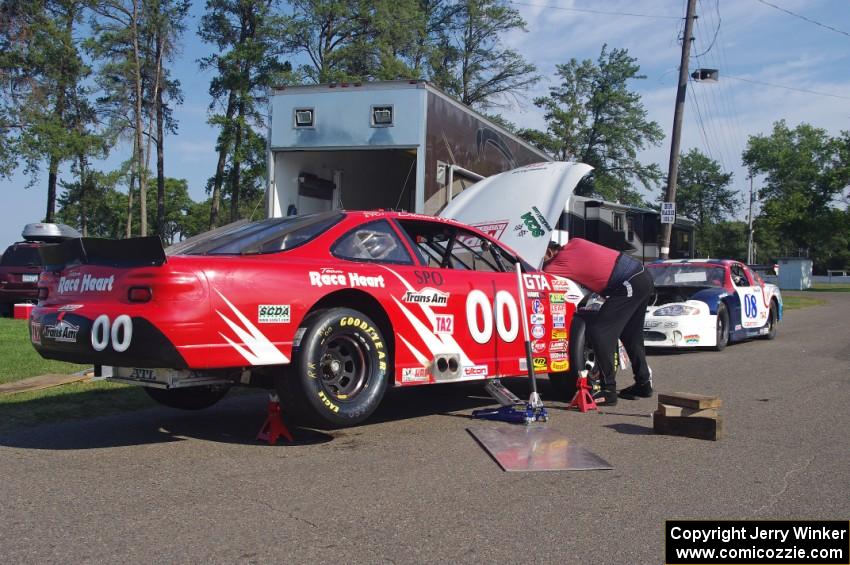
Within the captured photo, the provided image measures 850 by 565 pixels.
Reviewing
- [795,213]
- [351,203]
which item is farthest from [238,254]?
[795,213]

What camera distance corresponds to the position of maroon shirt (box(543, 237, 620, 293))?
709 centimetres

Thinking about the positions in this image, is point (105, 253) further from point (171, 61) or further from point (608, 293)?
point (171, 61)

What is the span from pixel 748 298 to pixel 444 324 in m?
8.99

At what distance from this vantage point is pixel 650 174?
176 feet

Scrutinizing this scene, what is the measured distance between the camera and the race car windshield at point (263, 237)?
5.07 meters

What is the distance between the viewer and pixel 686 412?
5660mm

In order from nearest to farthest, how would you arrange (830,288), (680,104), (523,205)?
(523,205) < (680,104) < (830,288)

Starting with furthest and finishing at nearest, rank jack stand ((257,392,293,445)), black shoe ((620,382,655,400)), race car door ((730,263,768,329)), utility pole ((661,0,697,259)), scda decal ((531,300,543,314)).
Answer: utility pole ((661,0,697,259)) < race car door ((730,263,768,329)) < black shoe ((620,382,655,400)) < scda decal ((531,300,543,314)) < jack stand ((257,392,293,445))

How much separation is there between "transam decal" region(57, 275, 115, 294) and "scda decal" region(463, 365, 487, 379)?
2.59 m

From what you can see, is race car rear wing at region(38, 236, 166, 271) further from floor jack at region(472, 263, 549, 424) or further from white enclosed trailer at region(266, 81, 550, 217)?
white enclosed trailer at region(266, 81, 550, 217)

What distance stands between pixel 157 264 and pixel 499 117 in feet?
138

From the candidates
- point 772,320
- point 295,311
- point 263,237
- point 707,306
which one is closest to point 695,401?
point 295,311

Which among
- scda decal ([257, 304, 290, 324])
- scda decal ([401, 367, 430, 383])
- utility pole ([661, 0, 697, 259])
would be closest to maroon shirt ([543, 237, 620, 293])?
scda decal ([401, 367, 430, 383])

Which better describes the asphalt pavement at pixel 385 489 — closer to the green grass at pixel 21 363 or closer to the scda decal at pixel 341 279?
the scda decal at pixel 341 279
